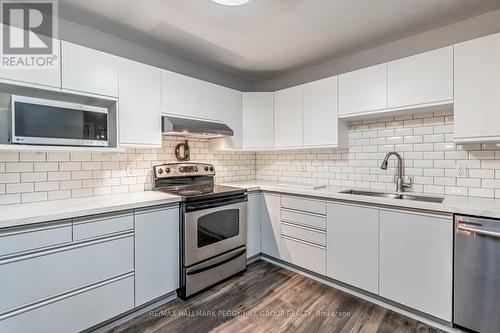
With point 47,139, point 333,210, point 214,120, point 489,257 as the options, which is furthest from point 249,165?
point 489,257

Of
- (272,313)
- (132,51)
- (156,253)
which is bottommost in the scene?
(272,313)

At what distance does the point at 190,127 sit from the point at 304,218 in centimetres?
148

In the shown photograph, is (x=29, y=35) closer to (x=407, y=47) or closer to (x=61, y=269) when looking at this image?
(x=61, y=269)

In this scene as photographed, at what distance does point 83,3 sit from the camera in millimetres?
1866

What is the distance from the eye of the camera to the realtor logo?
162cm

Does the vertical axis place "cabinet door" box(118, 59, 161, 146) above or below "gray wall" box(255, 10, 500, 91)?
below

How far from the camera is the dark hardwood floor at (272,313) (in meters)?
1.86

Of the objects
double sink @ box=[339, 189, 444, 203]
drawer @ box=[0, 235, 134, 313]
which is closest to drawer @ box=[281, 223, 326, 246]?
double sink @ box=[339, 189, 444, 203]

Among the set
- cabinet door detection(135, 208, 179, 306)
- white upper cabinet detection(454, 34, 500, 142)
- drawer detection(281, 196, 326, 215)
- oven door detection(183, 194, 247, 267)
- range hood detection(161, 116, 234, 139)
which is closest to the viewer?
white upper cabinet detection(454, 34, 500, 142)

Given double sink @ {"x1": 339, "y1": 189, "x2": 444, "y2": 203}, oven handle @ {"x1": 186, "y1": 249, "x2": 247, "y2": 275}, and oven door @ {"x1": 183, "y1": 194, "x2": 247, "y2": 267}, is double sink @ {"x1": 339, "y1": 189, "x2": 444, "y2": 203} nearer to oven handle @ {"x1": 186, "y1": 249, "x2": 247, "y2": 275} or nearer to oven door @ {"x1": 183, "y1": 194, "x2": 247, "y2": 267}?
oven door @ {"x1": 183, "y1": 194, "x2": 247, "y2": 267}

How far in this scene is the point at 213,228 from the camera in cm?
242

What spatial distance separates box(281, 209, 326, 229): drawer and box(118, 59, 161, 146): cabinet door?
1519 mm

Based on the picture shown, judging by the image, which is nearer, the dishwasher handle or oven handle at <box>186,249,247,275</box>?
the dishwasher handle

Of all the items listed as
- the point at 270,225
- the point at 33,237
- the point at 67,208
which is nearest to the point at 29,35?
the point at 67,208
